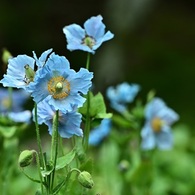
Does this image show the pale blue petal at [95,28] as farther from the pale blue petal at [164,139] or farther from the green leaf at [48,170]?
the pale blue petal at [164,139]

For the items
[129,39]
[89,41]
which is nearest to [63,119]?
[89,41]

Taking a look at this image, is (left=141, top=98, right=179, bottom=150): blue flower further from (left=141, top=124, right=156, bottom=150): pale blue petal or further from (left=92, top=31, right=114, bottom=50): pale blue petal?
(left=92, top=31, right=114, bottom=50): pale blue petal

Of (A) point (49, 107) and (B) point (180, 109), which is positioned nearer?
(A) point (49, 107)

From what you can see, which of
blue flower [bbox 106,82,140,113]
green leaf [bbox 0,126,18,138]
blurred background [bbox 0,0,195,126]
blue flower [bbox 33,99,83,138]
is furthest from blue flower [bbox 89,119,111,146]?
blurred background [bbox 0,0,195,126]

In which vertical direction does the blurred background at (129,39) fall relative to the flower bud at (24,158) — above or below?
above

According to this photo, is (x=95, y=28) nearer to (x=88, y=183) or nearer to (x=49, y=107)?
(x=49, y=107)

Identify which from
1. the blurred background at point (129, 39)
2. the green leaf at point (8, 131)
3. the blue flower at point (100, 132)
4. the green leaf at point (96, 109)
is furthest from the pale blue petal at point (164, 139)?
the blurred background at point (129, 39)

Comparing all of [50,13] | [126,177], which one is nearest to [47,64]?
[126,177]
